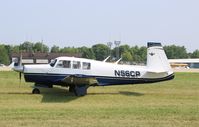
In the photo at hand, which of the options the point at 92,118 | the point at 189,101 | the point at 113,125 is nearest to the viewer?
the point at 113,125

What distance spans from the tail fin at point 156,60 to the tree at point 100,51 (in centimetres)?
12830

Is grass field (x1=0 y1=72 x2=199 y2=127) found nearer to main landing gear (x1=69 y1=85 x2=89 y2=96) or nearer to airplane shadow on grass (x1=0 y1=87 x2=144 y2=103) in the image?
airplane shadow on grass (x1=0 y1=87 x2=144 y2=103)

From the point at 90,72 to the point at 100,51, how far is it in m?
135

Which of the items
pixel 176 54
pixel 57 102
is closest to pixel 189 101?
pixel 57 102

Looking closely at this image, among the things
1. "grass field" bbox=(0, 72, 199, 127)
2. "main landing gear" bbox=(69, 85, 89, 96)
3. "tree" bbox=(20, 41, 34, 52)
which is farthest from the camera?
"tree" bbox=(20, 41, 34, 52)

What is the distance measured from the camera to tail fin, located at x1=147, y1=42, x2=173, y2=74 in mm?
20109

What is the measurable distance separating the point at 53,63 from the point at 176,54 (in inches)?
6396

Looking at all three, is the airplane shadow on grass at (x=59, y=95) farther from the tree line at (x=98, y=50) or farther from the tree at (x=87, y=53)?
the tree at (x=87, y=53)

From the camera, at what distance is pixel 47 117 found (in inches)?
428

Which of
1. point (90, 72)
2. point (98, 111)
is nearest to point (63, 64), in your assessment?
point (90, 72)

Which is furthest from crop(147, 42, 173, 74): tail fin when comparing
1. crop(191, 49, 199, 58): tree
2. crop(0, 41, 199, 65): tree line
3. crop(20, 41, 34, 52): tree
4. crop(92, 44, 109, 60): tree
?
crop(191, 49, 199, 58): tree

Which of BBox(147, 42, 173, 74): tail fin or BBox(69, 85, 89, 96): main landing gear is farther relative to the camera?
BBox(147, 42, 173, 74): tail fin

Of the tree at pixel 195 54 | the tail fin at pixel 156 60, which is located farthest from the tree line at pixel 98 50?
the tail fin at pixel 156 60

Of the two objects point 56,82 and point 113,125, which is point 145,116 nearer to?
point 113,125
